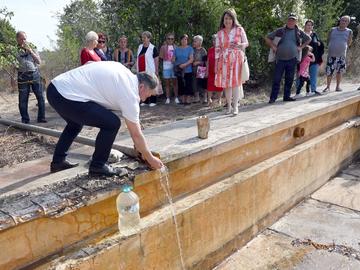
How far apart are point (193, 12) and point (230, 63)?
3646 millimetres

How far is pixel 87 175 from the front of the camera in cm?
313

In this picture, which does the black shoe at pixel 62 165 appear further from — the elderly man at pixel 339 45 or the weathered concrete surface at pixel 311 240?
the elderly man at pixel 339 45

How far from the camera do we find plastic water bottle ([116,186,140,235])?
2877 millimetres

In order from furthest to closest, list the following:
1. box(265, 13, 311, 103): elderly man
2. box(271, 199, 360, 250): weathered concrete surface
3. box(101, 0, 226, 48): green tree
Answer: box(101, 0, 226, 48): green tree → box(265, 13, 311, 103): elderly man → box(271, 199, 360, 250): weathered concrete surface

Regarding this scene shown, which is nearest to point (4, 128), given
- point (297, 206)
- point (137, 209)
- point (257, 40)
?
point (137, 209)

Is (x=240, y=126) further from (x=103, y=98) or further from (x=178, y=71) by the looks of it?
(x=178, y=71)

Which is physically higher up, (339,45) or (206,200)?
(339,45)

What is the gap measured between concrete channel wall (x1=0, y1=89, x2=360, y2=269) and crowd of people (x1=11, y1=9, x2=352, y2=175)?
1.57 feet

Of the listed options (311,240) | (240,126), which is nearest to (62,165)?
(240,126)

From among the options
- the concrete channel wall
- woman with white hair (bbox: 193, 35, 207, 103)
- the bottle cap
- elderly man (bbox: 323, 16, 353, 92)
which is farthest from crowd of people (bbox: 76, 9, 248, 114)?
the bottle cap

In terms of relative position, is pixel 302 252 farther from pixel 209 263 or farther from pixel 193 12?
pixel 193 12

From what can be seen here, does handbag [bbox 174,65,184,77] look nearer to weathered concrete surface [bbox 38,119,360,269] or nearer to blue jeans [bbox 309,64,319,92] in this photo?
blue jeans [bbox 309,64,319,92]

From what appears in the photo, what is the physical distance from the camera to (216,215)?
383cm

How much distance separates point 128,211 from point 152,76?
1087mm
